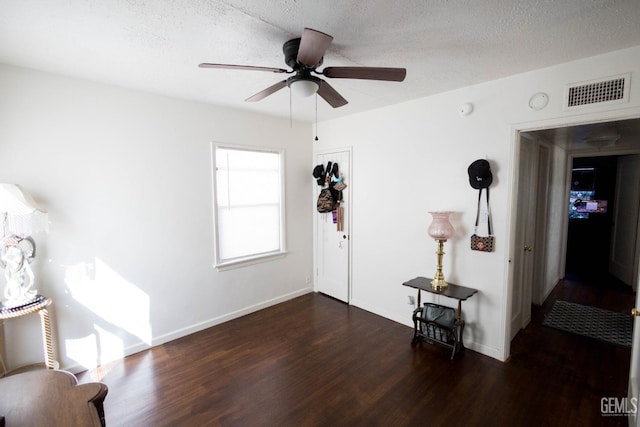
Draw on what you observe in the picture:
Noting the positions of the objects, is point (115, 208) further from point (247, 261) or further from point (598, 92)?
point (598, 92)

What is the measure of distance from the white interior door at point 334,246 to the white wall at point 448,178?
0.14m

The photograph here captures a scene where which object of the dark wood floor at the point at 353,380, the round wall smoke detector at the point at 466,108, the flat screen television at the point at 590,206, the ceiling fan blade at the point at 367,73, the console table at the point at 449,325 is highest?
the round wall smoke detector at the point at 466,108

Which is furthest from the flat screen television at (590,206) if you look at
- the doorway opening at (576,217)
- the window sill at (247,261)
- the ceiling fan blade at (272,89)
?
the ceiling fan blade at (272,89)

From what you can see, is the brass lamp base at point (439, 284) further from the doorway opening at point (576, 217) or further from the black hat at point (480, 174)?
the black hat at point (480, 174)

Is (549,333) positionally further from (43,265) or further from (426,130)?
(43,265)

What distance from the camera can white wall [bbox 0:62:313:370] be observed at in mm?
2396

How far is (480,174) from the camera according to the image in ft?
8.90

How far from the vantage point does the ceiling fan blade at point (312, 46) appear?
1396mm

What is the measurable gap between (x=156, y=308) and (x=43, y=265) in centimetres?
103

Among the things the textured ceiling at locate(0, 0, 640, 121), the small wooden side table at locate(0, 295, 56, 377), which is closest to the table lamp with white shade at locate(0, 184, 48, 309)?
the small wooden side table at locate(0, 295, 56, 377)

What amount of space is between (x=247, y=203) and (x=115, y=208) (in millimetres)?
1428

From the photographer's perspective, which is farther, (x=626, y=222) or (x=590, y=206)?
(x=590, y=206)

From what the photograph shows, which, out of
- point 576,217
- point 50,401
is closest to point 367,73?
point 50,401

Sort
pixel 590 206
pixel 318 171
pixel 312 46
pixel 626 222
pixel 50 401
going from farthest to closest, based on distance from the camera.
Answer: pixel 590 206, pixel 626 222, pixel 318 171, pixel 312 46, pixel 50 401
